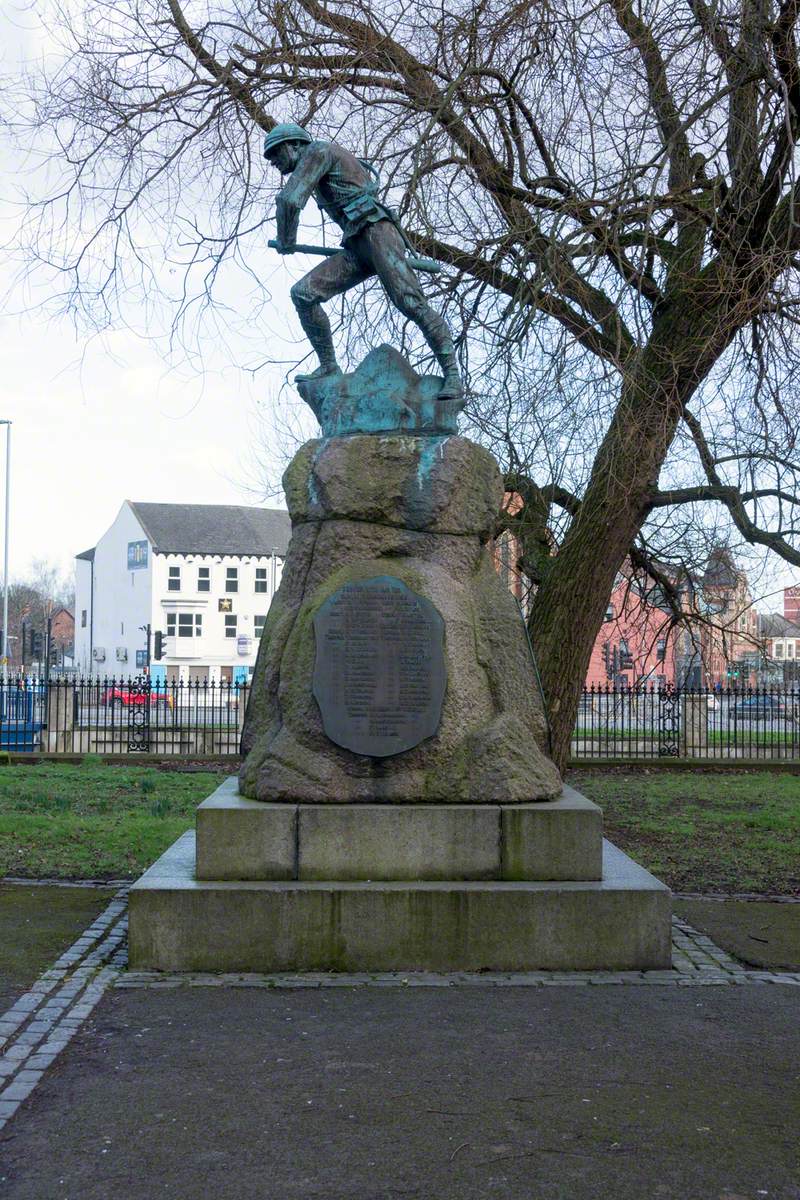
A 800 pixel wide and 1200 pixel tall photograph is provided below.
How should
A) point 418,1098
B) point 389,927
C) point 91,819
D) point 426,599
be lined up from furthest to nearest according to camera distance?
1. point 91,819
2. point 426,599
3. point 389,927
4. point 418,1098

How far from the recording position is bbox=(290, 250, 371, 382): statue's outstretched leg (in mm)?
7457

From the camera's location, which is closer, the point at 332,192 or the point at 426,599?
the point at 426,599

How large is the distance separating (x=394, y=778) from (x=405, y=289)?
9.35 feet

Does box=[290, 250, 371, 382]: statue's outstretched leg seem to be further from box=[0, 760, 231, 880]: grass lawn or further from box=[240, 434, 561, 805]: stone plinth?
box=[0, 760, 231, 880]: grass lawn

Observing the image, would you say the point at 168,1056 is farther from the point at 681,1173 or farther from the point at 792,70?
the point at 792,70

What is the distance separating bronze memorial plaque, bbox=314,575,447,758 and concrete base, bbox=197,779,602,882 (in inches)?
17.3

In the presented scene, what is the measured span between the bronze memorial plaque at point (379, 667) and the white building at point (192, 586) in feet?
176

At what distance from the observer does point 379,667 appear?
666 cm

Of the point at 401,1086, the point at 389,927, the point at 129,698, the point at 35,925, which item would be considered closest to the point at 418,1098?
the point at 401,1086

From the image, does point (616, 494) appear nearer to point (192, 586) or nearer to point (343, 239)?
point (343, 239)

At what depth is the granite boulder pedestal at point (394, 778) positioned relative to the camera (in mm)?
6082

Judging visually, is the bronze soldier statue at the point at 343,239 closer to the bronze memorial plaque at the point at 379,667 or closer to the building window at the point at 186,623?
the bronze memorial plaque at the point at 379,667

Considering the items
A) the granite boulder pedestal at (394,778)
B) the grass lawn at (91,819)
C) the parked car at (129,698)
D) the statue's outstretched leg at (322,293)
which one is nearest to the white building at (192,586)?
the parked car at (129,698)

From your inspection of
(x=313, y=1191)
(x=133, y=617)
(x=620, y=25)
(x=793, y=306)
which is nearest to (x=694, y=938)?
(x=313, y=1191)
